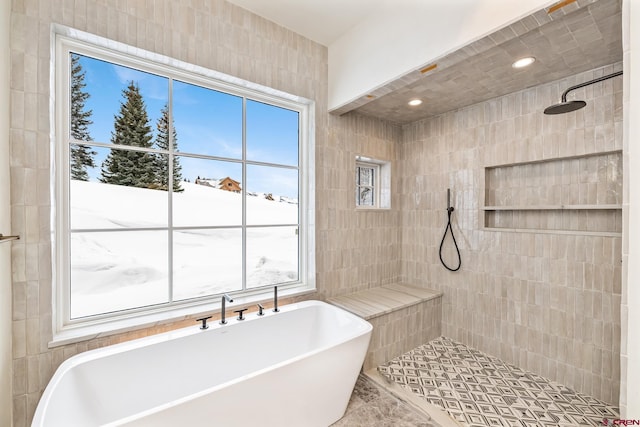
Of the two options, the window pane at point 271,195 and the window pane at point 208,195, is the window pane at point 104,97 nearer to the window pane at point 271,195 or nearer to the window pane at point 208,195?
the window pane at point 208,195

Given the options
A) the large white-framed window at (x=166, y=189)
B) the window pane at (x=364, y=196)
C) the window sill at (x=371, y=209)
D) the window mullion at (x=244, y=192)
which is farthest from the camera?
the window pane at (x=364, y=196)

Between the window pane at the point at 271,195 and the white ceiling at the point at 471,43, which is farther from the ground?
the white ceiling at the point at 471,43

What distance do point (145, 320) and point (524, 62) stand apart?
10.8 feet

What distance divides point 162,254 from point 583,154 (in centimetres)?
336

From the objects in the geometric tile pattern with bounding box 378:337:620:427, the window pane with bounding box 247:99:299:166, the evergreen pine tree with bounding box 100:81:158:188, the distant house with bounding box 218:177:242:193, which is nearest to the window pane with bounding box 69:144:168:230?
the evergreen pine tree with bounding box 100:81:158:188

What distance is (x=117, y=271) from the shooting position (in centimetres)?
190

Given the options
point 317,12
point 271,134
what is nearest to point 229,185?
point 271,134

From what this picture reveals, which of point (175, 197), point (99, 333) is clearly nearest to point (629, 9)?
point (175, 197)

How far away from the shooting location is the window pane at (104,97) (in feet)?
5.82

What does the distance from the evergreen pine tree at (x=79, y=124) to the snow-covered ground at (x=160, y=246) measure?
3.8 inches

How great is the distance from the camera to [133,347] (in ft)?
5.45

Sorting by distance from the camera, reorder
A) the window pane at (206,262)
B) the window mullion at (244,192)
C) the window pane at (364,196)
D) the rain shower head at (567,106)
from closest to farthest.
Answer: the rain shower head at (567,106), the window pane at (206,262), the window mullion at (244,192), the window pane at (364,196)

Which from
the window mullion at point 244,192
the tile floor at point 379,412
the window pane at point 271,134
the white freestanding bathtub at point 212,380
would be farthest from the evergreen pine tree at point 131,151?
the tile floor at point 379,412

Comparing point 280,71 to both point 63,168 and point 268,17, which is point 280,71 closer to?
point 268,17
